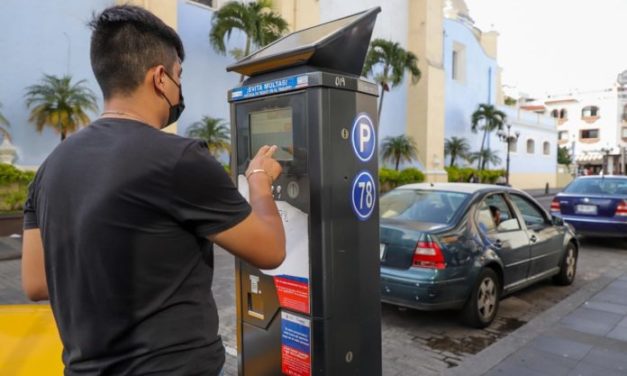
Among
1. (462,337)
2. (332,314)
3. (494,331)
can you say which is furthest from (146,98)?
(494,331)

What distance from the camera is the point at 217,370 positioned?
1.57 metres

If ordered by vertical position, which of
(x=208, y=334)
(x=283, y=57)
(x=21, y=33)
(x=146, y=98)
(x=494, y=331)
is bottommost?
(x=494, y=331)

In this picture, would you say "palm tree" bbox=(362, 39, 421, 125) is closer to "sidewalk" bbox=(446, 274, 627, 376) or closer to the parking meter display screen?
"sidewalk" bbox=(446, 274, 627, 376)

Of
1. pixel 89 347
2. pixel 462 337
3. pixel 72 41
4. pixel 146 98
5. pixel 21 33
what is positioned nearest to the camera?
pixel 89 347

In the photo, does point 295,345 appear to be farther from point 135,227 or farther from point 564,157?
point 564,157

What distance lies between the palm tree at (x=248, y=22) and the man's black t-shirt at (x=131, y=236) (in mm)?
14125

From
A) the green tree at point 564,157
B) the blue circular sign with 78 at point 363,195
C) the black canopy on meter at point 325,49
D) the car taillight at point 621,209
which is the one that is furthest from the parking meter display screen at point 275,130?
the green tree at point 564,157

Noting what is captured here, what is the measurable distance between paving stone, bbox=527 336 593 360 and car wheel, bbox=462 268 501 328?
0.60m

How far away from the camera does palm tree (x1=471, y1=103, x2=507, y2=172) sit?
94.6 feet

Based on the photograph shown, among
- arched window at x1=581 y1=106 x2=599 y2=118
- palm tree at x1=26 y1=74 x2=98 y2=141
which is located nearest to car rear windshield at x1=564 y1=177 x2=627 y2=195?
palm tree at x1=26 y1=74 x2=98 y2=141

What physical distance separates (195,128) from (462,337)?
1234 cm

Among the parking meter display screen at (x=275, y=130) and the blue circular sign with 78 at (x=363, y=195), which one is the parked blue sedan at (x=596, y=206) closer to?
the blue circular sign with 78 at (x=363, y=195)

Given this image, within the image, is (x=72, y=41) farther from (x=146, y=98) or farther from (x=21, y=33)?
(x=146, y=98)

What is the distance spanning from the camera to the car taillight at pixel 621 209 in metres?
9.35
